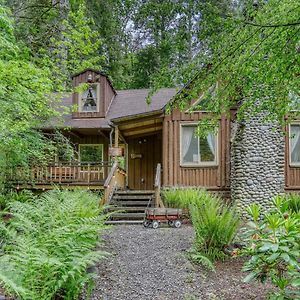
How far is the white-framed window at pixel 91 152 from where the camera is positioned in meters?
15.4

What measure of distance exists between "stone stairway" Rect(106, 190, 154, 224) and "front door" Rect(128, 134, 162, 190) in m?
3.23

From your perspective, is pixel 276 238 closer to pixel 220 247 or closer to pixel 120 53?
pixel 220 247

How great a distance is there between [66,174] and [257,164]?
22.9 feet

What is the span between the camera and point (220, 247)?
561cm

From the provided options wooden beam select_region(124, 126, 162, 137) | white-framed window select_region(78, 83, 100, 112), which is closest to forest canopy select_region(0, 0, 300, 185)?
wooden beam select_region(124, 126, 162, 137)

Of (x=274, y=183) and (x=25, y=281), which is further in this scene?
(x=274, y=183)

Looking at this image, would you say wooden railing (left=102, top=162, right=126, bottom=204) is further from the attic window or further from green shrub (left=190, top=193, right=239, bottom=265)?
green shrub (left=190, top=193, right=239, bottom=265)

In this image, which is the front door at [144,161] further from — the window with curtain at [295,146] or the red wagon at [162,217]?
the red wagon at [162,217]

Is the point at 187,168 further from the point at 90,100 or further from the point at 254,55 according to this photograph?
the point at 254,55

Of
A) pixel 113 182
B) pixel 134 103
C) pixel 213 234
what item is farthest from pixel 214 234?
pixel 134 103

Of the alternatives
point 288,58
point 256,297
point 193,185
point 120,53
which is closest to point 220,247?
point 256,297

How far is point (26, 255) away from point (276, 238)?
7.94 ft

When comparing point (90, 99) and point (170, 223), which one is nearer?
point (170, 223)

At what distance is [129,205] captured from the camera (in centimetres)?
1063
